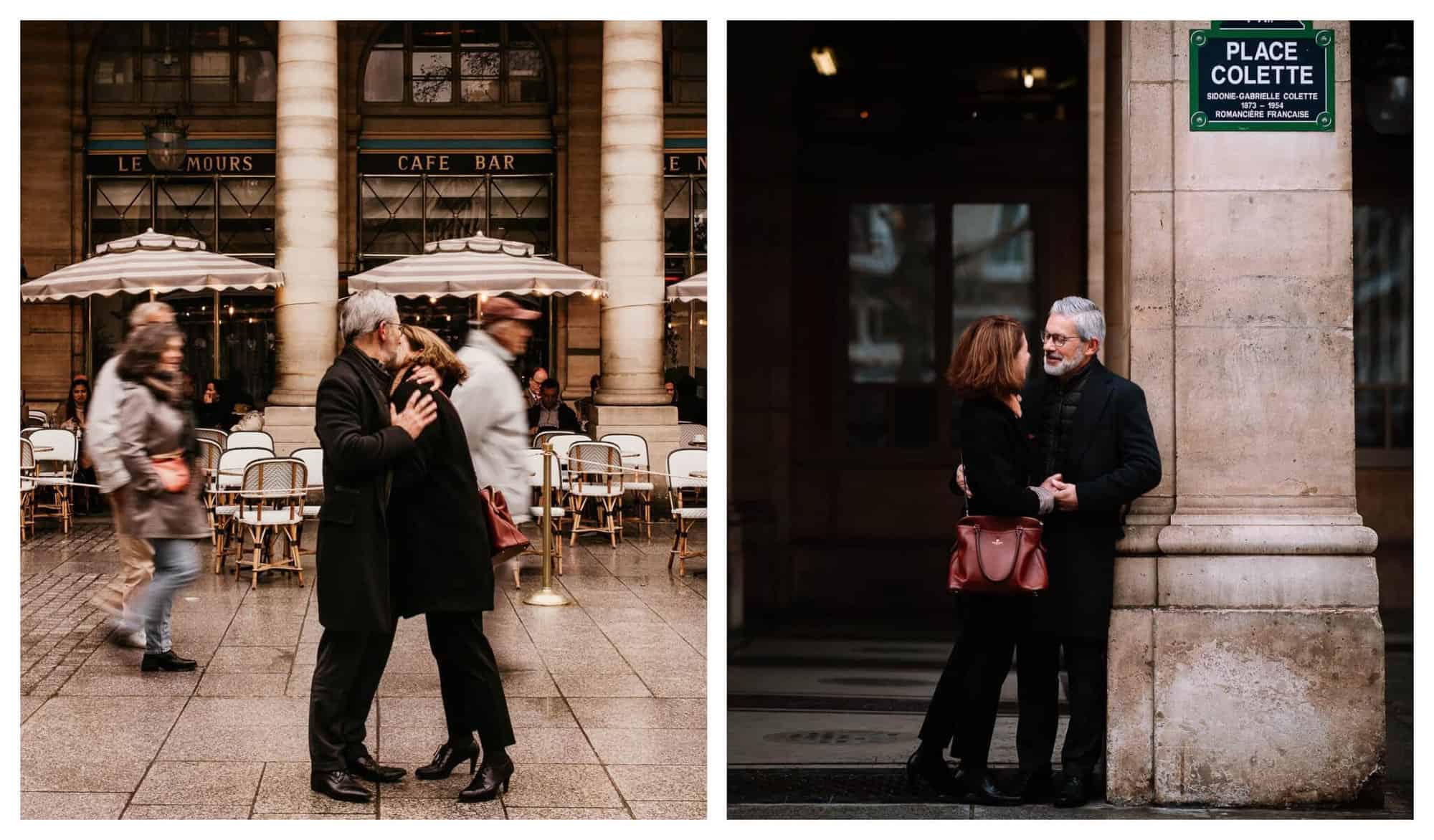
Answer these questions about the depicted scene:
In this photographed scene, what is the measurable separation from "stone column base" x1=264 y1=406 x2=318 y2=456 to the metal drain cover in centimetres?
992

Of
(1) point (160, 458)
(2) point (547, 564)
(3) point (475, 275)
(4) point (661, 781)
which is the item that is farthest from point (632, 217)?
(4) point (661, 781)

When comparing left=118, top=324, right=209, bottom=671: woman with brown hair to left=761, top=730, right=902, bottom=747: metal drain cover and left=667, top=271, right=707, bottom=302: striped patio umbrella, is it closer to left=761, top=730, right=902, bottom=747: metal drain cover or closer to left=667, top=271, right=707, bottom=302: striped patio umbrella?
left=761, top=730, right=902, bottom=747: metal drain cover

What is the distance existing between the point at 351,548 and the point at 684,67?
1673 centimetres

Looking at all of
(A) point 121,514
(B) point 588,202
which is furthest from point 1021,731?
(B) point 588,202

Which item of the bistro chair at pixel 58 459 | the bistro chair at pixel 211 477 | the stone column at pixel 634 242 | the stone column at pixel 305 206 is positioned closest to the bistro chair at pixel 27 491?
the bistro chair at pixel 58 459

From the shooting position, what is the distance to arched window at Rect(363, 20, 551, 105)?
70.5 feet

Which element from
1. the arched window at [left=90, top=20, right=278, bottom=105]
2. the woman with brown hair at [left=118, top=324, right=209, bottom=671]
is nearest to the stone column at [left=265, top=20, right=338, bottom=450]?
the arched window at [left=90, top=20, right=278, bottom=105]

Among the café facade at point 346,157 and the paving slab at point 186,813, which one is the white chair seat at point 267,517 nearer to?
the paving slab at point 186,813

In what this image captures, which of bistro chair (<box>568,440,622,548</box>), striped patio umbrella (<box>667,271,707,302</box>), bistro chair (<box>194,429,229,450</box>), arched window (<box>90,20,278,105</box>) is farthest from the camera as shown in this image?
arched window (<box>90,20,278,105</box>)

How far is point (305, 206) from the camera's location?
16906 mm

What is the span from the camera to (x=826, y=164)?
37.0 ft

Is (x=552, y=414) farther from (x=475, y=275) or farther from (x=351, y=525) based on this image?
(x=351, y=525)
